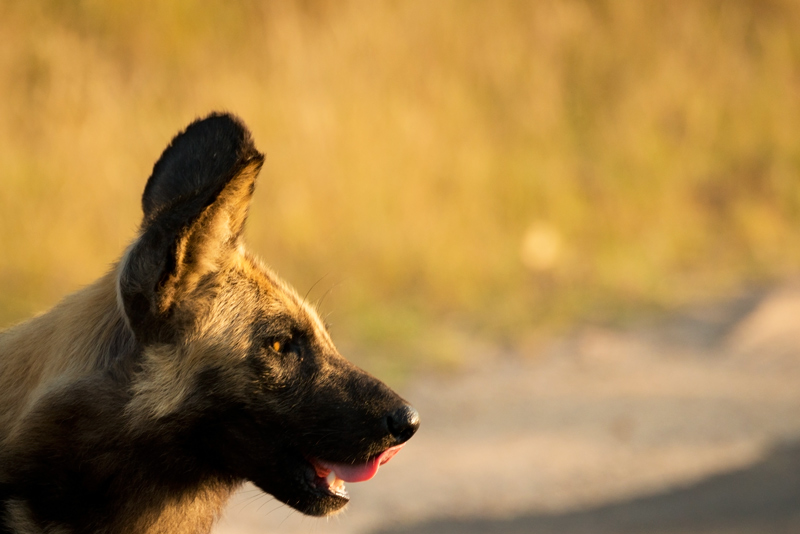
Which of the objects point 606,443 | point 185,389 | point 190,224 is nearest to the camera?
point 190,224

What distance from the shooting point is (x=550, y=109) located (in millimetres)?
8594

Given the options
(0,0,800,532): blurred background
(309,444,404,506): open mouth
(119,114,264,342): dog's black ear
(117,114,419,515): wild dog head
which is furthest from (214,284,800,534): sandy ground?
(119,114,264,342): dog's black ear

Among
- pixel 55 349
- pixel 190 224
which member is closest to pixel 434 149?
pixel 55 349

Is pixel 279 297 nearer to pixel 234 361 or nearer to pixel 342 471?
pixel 234 361

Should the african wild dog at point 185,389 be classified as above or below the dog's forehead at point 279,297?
below

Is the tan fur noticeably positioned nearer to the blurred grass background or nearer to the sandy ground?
the sandy ground

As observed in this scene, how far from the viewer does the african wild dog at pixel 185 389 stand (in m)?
2.25

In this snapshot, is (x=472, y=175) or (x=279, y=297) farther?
(x=472, y=175)

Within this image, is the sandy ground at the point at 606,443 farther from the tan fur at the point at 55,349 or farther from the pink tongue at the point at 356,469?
the tan fur at the point at 55,349

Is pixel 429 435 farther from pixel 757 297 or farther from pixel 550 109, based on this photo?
pixel 550 109

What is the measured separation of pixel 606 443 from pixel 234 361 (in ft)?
9.31

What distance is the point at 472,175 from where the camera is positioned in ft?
25.5

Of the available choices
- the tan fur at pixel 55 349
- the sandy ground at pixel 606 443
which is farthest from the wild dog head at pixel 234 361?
the sandy ground at pixel 606 443

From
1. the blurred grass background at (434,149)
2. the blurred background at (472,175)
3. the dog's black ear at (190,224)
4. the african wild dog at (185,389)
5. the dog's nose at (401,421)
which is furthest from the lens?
the blurred grass background at (434,149)
